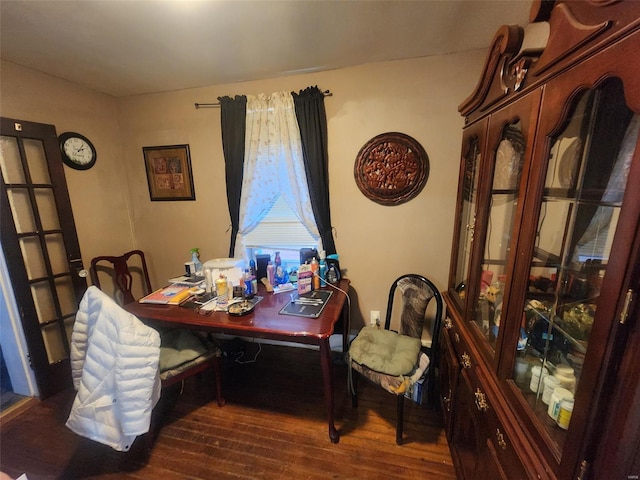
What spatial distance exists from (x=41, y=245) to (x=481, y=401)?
9.69 feet

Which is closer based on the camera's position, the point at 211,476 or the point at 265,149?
the point at 211,476

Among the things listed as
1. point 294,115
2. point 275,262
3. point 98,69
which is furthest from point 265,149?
point 98,69

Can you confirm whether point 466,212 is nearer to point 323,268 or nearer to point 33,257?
point 323,268

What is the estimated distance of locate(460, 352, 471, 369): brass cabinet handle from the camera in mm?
1165

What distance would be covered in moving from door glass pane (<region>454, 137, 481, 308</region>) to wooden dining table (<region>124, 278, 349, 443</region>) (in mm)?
763

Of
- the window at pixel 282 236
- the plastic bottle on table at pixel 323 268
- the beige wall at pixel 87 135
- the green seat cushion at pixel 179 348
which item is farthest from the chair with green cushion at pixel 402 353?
the beige wall at pixel 87 135

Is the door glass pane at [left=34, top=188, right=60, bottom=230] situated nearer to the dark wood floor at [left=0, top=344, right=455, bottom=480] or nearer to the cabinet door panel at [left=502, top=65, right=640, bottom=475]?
the dark wood floor at [left=0, top=344, right=455, bottom=480]

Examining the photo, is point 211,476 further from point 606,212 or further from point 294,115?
point 294,115

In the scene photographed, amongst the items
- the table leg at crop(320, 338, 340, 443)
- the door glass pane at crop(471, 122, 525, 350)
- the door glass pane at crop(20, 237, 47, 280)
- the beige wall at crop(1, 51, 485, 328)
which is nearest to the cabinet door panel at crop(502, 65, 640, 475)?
the door glass pane at crop(471, 122, 525, 350)

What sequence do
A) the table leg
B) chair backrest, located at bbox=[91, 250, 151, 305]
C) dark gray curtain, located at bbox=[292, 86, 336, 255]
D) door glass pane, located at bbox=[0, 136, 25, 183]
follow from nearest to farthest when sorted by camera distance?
the table leg < door glass pane, located at bbox=[0, 136, 25, 183] < dark gray curtain, located at bbox=[292, 86, 336, 255] < chair backrest, located at bbox=[91, 250, 151, 305]

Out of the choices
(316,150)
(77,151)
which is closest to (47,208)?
(77,151)

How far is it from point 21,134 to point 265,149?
165 centimetres

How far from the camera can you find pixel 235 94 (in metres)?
2.12

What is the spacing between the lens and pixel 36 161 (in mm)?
1876
